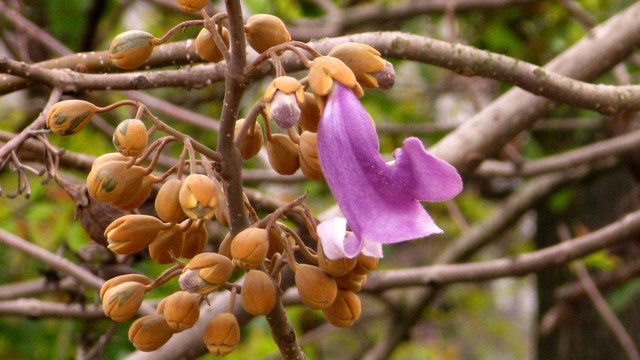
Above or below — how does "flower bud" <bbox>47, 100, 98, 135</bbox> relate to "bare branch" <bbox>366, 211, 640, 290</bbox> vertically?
above

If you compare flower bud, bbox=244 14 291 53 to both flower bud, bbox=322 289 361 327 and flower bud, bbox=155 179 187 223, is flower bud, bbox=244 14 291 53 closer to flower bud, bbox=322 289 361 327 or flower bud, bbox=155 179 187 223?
flower bud, bbox=155 179 187 223

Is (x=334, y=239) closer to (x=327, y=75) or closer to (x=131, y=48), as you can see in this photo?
(x=327, y=75)

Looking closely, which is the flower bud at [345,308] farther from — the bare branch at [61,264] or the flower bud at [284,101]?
the bare branch at [61,264]

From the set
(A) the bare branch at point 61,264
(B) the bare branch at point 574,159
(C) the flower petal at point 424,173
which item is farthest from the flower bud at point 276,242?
(B) the bare branch at point 574,159

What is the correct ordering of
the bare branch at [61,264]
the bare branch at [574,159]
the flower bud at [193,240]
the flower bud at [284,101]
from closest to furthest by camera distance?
the flower bud at [284,101] → the flower bud at [193,240] → the bare branch at [61,264] → the bare branch at [574,159]

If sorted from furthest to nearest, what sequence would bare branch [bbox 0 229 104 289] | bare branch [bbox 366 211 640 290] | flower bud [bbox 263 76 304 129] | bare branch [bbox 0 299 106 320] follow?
bare branch [bbox 366 211 640 290] → bare branch [bbox 0 299 106 320] → bare branch [bbox 0 229 104 289] → flower bud [bbox 263 76 304 129]

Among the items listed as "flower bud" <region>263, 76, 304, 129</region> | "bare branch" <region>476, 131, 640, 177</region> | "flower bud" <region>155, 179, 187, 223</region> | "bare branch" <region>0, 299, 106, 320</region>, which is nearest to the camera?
"flower bud" <region>263, 76, 304, 129</region>

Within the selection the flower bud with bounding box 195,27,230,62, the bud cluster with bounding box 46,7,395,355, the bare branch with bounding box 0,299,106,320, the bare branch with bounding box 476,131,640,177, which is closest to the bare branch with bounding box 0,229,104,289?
the bare branch with bounding box 0,299,106,320

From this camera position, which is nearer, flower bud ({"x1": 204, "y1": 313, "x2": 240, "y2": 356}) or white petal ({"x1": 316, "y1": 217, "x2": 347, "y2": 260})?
white petal ({"x1": 316, "y1": 217, "x2": 347, "y2": 260})
